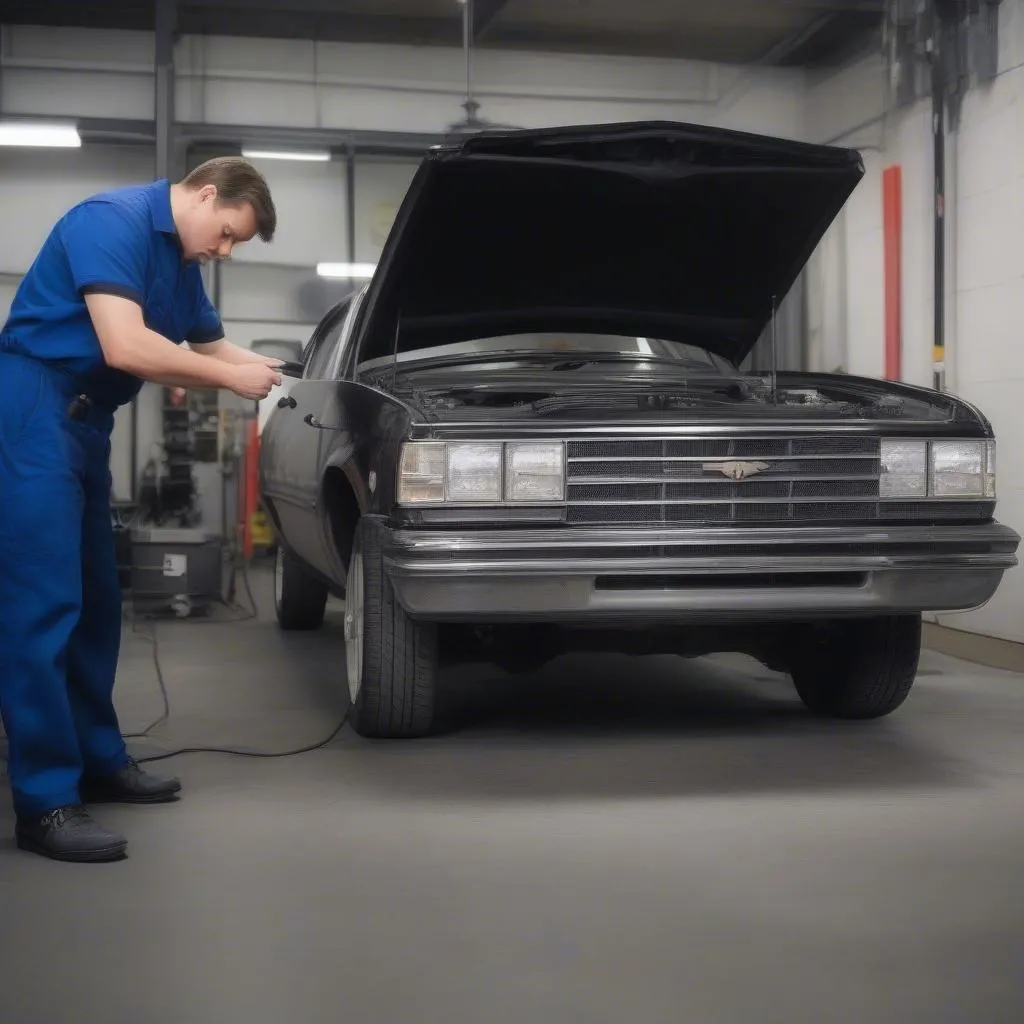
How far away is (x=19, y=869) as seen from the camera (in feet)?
9.95

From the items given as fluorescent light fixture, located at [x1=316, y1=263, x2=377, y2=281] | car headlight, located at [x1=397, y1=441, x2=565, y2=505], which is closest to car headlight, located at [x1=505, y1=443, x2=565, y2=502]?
car headlight, located at [x1=397, y1=441, x2=565, y2=505]

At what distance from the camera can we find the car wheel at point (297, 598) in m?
6.88

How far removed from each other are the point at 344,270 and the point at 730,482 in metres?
9.12

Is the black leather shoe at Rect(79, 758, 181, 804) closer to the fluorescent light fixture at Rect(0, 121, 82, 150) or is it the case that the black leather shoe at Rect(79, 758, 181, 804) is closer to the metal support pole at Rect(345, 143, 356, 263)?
the fluorescent light fixture at Rect(0, 121, 82, 150)

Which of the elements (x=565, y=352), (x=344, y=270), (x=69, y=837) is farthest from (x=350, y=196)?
(x=69, y=837)

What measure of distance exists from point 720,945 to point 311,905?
78 cm

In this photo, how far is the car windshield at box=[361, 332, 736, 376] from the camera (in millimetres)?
4828

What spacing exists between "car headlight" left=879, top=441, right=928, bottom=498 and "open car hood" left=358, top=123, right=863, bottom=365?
101 centimetres

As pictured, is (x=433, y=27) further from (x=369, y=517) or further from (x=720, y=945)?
(x=720, y=945)

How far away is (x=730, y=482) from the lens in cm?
384

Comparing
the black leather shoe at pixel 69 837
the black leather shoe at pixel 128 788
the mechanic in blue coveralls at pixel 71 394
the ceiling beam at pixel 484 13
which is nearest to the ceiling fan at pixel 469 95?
the ceiling beam at pixel 484 13

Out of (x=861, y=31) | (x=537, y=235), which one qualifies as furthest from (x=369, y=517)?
(x=861, y=31)

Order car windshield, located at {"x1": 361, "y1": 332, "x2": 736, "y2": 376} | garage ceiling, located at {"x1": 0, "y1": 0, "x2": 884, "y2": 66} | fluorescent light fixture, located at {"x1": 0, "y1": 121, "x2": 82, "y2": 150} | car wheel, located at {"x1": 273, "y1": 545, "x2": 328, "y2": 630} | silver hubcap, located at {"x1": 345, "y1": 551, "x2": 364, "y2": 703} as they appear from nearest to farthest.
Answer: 1. silver hubcap, located at {"x1": 345, "y1": 551, "x2": 364, "y2": 703}
2. car windshield, located at {"x1": 361, "y1": 332, "x2": 736, "y2": 376}
3. car wheel, located at {"x1": 273, "y1": 545, "x2": 328, "y2": 630}
4. garage ceiling, located at {"x1": 0, "y1": 0, "x2": 884, "y2": 66}
5. fluorescent light fixture, located at {"x1": 0, "y1": 121, "x2": 82, "y2": 150}

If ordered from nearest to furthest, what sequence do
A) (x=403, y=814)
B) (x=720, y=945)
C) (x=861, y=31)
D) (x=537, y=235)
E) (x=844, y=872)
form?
(x=720, y=945), (x=844, y=872), (x=403, y=814), (x=537, y=235), (x=861, y=31)
